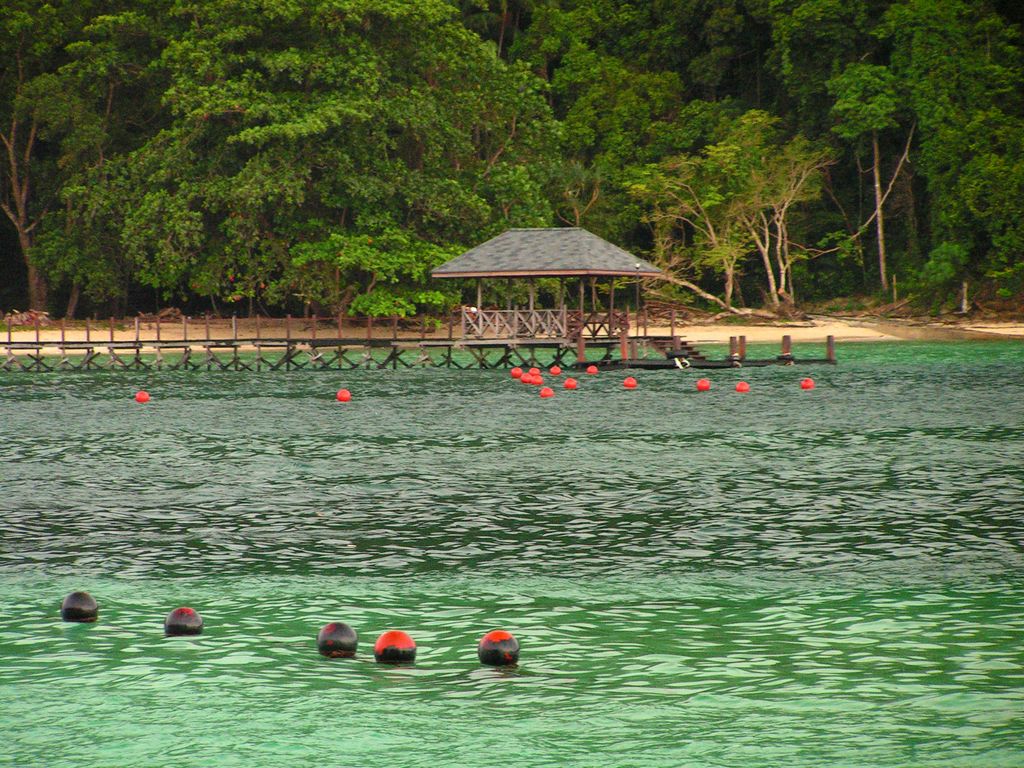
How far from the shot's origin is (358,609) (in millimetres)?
12023

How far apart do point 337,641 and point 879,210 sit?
59862 millimetres

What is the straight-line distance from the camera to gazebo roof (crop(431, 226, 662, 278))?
47.7m

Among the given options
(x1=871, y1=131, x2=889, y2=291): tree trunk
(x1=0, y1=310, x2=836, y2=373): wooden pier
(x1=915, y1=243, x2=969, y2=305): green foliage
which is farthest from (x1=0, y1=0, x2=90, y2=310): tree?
(x1=915, y1=243, x2=969, y2=305): green foliage

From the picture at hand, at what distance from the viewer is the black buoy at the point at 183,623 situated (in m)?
11.0

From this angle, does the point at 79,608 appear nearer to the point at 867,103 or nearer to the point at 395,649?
the point at 395,649

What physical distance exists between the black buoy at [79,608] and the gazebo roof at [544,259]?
36220mm

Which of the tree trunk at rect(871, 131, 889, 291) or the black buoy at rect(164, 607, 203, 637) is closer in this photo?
the black buoy at rect(164, 607, 203, 637)

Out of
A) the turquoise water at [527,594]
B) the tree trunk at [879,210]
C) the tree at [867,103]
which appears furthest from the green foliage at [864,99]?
the turquoise water at [527,594]

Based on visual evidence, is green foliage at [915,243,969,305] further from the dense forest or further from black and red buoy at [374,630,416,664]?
black and red buoy at [374,630,416,664]

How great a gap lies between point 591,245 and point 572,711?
40748mm

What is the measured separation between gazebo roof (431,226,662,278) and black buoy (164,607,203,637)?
36.6m

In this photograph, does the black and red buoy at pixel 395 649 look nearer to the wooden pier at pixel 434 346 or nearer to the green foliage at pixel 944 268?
the wooden pier at pixel 434 346

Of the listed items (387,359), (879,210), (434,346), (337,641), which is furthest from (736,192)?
(337,641)

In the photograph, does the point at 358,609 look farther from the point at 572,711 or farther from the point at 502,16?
the point at 502,16
